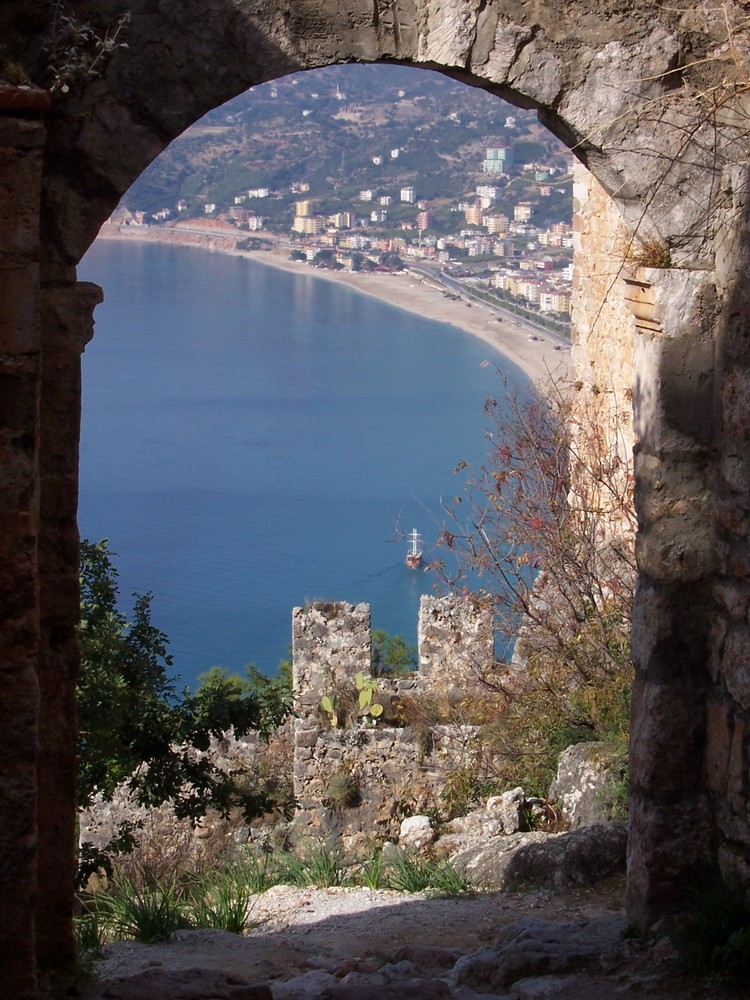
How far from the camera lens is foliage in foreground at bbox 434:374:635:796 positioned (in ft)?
26.6

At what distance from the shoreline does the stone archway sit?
23.4 meters

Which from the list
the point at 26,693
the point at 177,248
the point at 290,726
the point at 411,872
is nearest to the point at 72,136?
the point at 26,693

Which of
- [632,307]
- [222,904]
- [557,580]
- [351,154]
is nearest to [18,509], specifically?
[632,307]

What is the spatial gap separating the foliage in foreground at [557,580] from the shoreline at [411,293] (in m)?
18.1

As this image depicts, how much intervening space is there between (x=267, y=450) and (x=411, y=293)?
71.4 ft

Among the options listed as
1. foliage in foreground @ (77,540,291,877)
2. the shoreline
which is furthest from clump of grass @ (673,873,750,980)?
the shoreline

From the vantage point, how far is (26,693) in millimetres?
2936

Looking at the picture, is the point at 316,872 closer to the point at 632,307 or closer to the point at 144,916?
the point at 144,916

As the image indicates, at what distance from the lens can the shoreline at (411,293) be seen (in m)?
33.3

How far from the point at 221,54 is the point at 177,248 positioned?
251 feet

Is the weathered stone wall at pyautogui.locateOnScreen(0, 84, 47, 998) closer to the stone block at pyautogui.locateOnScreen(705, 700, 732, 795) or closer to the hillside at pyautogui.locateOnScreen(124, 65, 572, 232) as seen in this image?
the stone block at pyautogui.locateOnScreen(705, 700, 732, 795)

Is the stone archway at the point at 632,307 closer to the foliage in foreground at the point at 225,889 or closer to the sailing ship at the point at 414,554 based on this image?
the foliage in foreground at the point at 225,889

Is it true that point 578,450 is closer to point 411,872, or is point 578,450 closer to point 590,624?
point 590,624

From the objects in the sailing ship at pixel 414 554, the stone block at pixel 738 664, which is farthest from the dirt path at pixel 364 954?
the sailing ship at pixel 414 554
